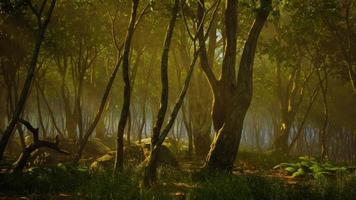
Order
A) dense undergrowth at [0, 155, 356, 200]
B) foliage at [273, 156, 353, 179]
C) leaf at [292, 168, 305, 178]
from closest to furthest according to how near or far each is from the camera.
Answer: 1. dense undergrowth at [0, 155, 356, 200]
2. foliage at [273, 156, 353, 179]
3. leaf at [292, 168, 305, 178]

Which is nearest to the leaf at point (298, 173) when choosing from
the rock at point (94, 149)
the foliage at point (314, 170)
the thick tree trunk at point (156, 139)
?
the foliage at point (314, 170)

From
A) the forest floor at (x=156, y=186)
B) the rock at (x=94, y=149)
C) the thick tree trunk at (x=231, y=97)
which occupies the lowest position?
the forest floor at (x=156, y=186)

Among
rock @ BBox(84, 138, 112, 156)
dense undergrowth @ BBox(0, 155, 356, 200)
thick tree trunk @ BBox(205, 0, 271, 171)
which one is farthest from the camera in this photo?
rock @ BBox(84, 138, 112, 156)

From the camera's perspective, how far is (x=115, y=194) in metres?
8.54

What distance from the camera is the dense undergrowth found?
8516 millimetres

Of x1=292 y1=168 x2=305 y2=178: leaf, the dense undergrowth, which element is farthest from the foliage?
the dense undergrowth

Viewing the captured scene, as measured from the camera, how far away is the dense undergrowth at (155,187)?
852 cm

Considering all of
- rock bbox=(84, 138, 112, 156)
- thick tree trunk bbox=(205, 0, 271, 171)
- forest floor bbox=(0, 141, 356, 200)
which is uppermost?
thick tree trunk bbox=(205, 0, 271, 171)

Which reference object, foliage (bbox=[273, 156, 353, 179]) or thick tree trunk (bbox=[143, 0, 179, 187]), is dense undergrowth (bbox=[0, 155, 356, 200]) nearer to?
thick tree trunk (bbox=[143, 0, 179, 187])

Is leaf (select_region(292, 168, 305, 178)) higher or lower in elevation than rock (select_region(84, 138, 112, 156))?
lower

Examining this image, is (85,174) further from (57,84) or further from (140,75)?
(57,84)

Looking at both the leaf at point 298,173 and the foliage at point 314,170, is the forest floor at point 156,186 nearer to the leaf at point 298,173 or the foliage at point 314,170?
the foliage at point 314,170

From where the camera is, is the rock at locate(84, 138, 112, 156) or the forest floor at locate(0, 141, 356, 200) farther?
the rock at locate(84, 138, 112, 156)

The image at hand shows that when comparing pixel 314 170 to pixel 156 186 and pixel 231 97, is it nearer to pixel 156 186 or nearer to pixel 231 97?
pixel 231 97
